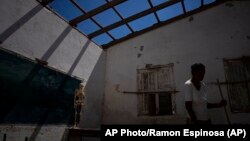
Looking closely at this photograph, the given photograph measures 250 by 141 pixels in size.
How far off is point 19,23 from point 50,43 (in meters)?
1.01

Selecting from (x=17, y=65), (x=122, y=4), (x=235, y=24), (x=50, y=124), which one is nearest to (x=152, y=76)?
(x=122, y=4)

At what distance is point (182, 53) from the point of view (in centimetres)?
713

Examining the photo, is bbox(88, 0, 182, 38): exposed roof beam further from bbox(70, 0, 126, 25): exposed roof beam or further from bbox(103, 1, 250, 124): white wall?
bbox(103, 1, 250, 124): white wall

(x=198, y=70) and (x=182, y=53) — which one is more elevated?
(x=182, y=53)

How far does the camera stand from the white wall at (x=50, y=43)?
176 inches

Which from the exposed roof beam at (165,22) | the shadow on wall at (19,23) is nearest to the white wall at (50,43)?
the shadow on wall at (19,23)

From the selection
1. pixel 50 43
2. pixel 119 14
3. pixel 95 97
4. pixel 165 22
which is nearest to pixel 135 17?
pixel 119 14

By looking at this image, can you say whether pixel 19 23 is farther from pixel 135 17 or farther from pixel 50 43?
pixel 135 17

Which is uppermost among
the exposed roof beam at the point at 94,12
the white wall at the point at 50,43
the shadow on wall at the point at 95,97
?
the exposed roof beam at the point at 94,12

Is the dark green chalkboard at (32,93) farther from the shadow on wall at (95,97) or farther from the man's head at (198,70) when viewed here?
the man's head at (198,70)

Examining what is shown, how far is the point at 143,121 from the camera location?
22.9 feet

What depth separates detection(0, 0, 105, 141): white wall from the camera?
447 centimetres

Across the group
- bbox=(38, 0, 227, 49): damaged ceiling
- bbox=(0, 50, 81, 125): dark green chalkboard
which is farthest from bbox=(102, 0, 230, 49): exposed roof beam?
bbox=(0, 50, 81, 125): dark green chalkboard

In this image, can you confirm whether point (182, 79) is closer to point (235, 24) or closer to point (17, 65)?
point (235, 24)
